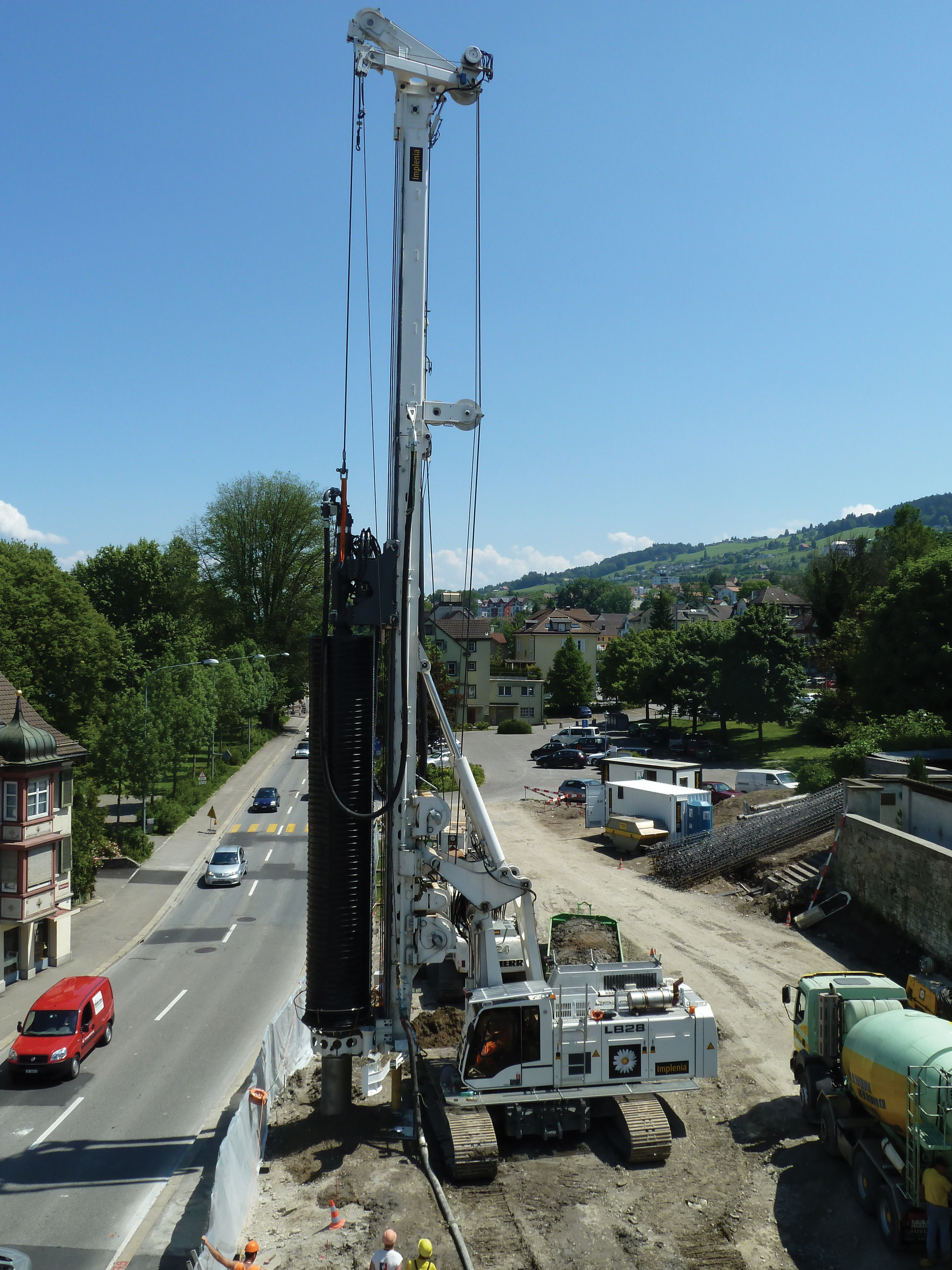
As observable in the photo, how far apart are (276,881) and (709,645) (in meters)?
38.5

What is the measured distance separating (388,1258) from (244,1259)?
6.11 feet

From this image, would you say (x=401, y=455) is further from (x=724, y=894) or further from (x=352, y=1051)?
(x=724, y=894)

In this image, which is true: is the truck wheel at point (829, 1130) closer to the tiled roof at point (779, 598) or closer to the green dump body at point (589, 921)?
the green dump body at point (589, 921)

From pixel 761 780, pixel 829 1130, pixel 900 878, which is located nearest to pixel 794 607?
pixel 761 780

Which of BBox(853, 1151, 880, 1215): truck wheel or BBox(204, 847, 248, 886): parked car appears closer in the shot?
BBox(853, 1151, 880, 1215): truck wheel

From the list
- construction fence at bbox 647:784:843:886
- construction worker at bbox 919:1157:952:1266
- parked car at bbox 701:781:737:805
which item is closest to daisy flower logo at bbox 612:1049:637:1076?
construction worker at bbox 919:1157:952:1266

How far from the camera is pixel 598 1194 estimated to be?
500 inches

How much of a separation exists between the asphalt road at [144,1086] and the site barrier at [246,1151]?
187cm

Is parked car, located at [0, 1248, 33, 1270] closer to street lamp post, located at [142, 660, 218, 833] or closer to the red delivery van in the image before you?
the red delivery van

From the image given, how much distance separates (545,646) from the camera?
359 ft

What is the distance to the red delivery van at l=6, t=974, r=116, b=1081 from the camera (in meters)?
18.8

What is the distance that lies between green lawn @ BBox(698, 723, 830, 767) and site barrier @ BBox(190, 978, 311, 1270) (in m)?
41.8

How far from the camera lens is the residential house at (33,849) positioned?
1009 inches

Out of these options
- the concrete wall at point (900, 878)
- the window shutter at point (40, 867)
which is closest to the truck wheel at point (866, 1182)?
the concrete wall at point (900, 878)
